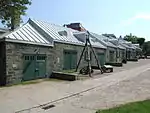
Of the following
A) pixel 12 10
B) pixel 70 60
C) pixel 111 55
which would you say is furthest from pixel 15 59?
pixel 111 55

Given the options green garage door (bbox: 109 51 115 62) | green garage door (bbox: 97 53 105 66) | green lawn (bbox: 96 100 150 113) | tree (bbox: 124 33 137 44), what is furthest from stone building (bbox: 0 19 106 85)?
tree (bbox: 124 33 137 44)

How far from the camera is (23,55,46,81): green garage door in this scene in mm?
18031

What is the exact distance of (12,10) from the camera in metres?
20.0

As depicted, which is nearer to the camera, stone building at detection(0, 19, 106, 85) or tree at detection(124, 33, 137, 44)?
stone building at detection(0, 19, 106, 85)

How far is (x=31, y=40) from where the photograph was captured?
61.6 ft

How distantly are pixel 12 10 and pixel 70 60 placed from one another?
9353 millimetres

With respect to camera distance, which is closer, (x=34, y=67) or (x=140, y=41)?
(x=34, y=67)

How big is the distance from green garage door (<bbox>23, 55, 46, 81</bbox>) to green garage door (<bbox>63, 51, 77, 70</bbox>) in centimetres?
528

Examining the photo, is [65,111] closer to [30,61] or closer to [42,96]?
[42,96]

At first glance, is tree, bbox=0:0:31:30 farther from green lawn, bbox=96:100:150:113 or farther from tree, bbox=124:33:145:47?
tree, bbox=124:33:145:47

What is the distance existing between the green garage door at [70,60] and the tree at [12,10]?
262 inches

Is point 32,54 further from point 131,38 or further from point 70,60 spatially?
point 131,38

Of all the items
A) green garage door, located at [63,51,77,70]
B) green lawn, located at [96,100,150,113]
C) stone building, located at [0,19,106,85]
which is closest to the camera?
green lawn, located at [96,100,150,113]

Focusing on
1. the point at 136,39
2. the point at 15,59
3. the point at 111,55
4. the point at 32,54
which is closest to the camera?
the point at 15,59
